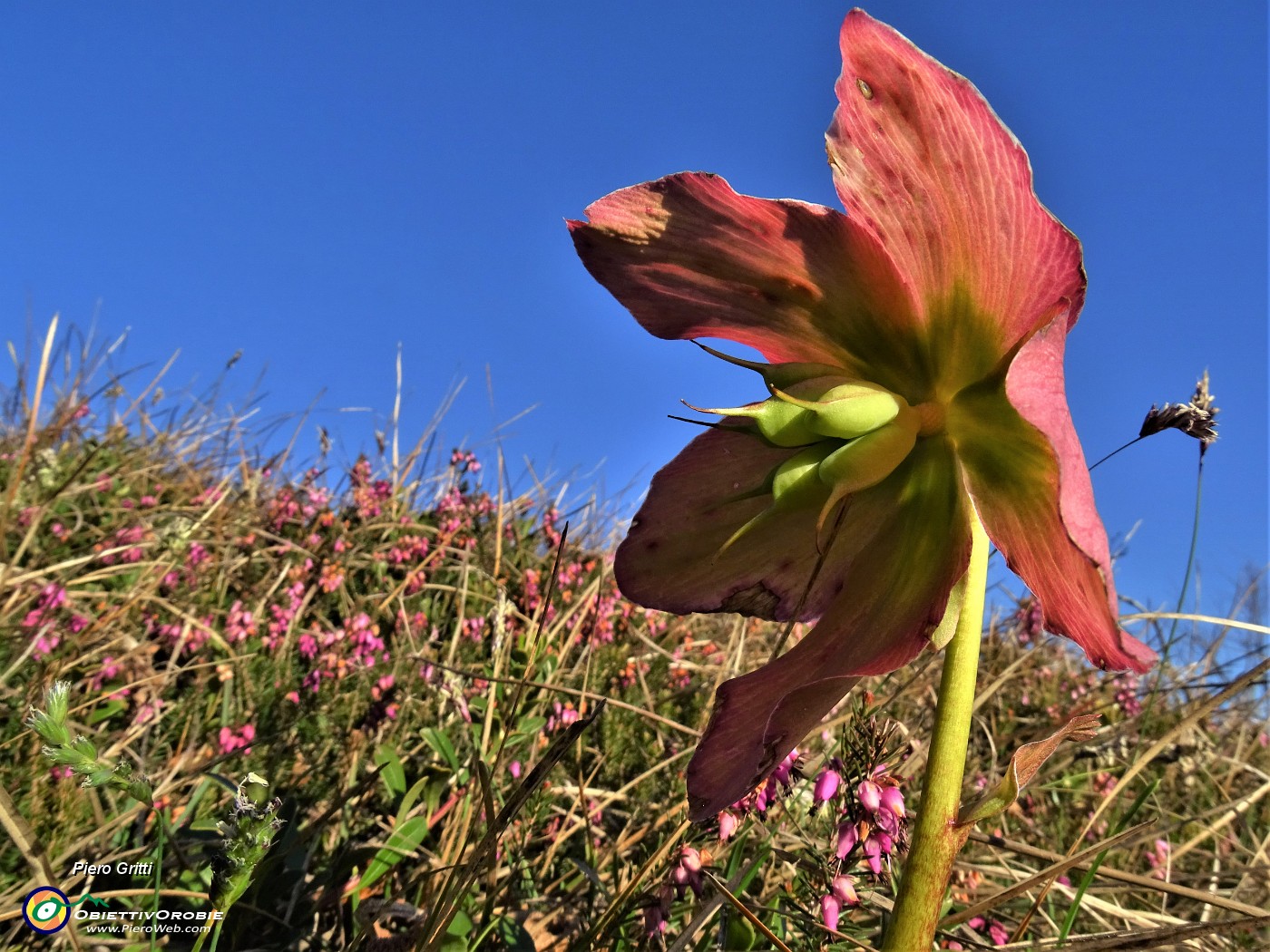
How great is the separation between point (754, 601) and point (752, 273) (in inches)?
12.9

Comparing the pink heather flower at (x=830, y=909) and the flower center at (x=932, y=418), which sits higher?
the flower center at (x=932, y=418)

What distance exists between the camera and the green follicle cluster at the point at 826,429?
0.73m

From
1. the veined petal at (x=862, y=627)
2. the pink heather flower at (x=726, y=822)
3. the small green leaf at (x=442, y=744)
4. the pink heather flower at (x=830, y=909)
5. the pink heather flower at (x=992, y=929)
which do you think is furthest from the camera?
the small green leaf at (x=442, y=744)

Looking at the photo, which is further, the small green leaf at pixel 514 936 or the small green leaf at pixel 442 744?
the small green leaf at pixel 442 744

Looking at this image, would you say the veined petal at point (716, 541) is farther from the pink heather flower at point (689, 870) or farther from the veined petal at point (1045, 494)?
the pink heather flower at point (689, 870)

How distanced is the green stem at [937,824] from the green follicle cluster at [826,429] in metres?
0.17

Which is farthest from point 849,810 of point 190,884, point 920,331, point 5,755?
point 5,755

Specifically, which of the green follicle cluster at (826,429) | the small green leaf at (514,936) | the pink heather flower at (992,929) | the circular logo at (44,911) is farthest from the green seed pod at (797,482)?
the circular logo at (44,911)

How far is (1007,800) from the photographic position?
0.63 meters

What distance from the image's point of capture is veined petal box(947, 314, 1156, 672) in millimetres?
573

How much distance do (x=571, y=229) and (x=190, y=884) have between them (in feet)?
4.42

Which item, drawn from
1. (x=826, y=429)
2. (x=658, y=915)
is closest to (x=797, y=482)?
(x=826, y=429)

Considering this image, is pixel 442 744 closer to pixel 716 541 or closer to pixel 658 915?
pixel 658 915

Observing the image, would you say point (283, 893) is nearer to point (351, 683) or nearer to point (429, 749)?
point (429, 749)
